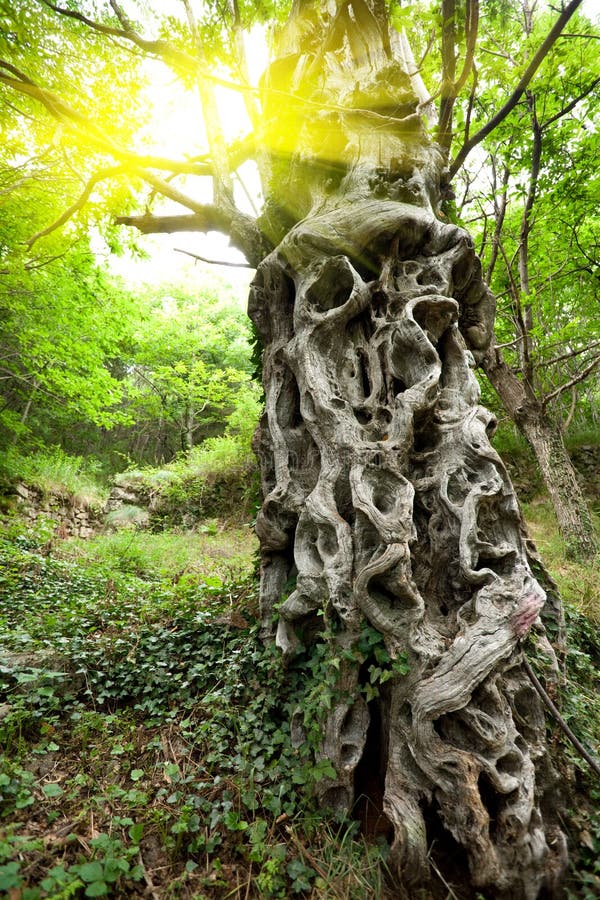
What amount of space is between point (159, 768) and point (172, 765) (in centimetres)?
25

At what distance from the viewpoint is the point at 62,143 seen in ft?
19.2

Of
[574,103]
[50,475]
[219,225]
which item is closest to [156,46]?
[219,225]

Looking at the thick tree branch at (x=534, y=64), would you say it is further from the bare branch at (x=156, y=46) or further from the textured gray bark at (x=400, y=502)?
the bare branch at (x=156, y=46)

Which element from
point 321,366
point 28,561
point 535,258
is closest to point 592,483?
point 535,258

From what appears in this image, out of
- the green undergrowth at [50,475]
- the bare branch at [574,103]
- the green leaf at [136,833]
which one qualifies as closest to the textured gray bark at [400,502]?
the green leaf at [136,833]

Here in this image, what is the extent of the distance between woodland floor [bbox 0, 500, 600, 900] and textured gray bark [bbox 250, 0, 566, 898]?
231mm

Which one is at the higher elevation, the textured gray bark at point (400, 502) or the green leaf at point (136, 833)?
the textured gray bark at point (400, 502)

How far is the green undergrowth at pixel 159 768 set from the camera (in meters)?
1.88

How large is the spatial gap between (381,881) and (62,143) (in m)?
8.44

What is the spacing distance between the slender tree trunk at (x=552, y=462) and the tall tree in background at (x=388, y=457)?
214 cm

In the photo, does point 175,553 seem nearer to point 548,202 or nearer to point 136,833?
point 136,833

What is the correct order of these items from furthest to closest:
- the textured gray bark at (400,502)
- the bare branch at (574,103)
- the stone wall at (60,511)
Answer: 1. the stone wall at (60,511)
2. the bare branch at (574,103)
3. the textured gray bark at (400,502)

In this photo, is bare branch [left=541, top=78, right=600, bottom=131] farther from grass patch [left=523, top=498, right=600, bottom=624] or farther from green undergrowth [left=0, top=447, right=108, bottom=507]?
green undergrowth [left=0, top=447, right=108, bottom=507]

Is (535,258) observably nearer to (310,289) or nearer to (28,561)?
(310,289)
